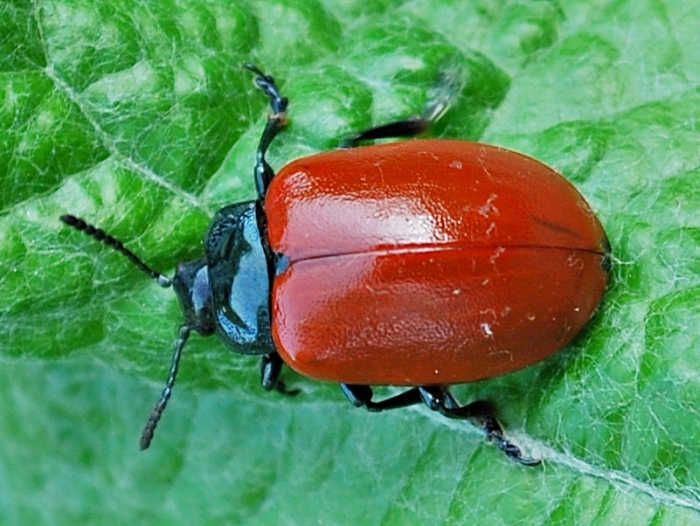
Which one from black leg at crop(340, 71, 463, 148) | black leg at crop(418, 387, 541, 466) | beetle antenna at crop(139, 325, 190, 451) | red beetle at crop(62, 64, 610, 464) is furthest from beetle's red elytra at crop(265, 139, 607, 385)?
beetle antenna at crop(139, 325, 190, 451)

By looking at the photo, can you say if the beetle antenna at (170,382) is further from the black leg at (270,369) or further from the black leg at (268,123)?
the black leg at (268,123)

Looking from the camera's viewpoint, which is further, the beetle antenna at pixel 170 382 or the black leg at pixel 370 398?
the beetle antenna at pixel 170 382

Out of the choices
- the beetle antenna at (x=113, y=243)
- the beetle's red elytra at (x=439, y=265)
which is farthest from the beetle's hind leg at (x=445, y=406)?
the beetle antenna at (x=113, y=243)

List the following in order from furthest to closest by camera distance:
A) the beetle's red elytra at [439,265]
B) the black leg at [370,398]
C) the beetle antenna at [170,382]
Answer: the beetle antenna at [170,382] < the black leg at [370,398] < the beetle's red elytra at [439,265]

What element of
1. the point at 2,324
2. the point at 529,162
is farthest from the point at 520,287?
the point at 2,324

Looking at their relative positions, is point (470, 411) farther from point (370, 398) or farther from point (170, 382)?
point (170, 382)

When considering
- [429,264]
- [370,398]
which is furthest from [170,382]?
[429,264]

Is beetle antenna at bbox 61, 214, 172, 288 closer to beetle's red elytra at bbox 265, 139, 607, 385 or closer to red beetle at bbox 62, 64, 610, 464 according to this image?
red beetle at bbox 62, 64, 610, 464
